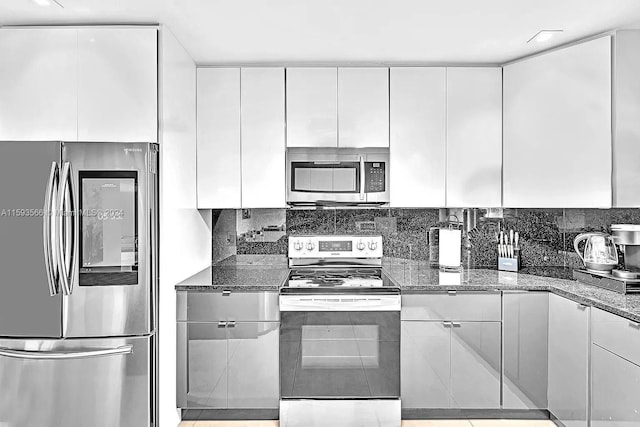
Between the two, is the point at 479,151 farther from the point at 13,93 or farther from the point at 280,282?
the point at 13,93

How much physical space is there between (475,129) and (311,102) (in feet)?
3.78

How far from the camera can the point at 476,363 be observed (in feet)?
9.82

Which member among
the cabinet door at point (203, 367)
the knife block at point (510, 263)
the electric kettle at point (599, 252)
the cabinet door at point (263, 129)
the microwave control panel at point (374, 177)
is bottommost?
the cabinet door at point (203, 367)

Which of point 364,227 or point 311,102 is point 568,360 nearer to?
point 364,227

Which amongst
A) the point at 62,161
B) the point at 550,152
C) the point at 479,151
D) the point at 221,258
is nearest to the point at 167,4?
the point at 62,161

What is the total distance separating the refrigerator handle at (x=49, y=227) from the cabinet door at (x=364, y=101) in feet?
5.85

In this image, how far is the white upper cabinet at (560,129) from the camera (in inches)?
113

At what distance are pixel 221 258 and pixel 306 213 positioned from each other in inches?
29.1

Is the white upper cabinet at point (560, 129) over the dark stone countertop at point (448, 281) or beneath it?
over

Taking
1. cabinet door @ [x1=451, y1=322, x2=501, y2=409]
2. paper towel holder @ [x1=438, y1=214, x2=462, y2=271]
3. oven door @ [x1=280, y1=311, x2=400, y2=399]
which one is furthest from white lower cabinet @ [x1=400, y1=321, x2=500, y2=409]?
paper towel holder @ [x1=438, y1=214, x2=462, y2=271]

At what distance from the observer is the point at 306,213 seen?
3795 millimetres

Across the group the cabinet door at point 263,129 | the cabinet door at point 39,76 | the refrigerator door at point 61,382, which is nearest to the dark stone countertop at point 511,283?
the cabinet door at point 263,129

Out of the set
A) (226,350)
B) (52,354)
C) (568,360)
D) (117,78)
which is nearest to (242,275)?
(226,350)

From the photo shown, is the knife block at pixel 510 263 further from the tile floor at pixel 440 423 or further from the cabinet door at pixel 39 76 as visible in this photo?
the cabinet door at pixel 39 76
